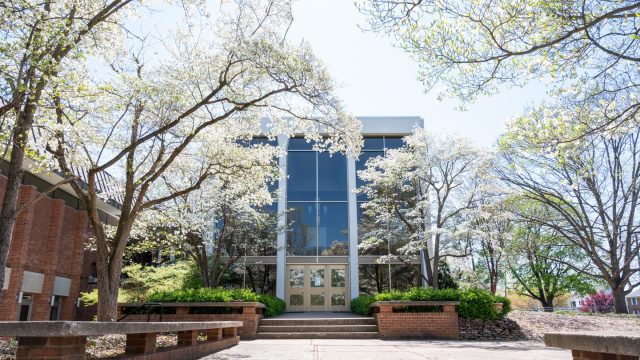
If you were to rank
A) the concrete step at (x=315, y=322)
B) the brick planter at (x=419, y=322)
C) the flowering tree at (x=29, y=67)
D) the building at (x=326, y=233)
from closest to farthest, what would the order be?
1. the flowering tree at (x=29, y=67)
2. the brick planter at (x=419, y=322)
3. the concrete step at (x=315, y=322)
4. the building at (x=326, y=233)

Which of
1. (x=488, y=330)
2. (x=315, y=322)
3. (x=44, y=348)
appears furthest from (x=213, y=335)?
(x=488, y=330)

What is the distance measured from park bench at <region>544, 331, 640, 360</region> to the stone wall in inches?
393

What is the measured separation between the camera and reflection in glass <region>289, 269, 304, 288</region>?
22594 mm

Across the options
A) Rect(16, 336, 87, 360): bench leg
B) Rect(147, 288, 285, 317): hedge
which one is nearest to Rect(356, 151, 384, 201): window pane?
Rect(147, 288, 285, 317): hedge

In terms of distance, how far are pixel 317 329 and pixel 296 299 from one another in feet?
29.2

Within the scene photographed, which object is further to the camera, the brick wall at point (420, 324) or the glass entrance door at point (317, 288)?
the glass entrance door at point (317, 288)

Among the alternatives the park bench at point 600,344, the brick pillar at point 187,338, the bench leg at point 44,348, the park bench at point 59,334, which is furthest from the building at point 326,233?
the park bench at point 600,344

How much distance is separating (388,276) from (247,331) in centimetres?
1111

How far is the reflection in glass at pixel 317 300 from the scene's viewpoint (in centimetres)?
2241

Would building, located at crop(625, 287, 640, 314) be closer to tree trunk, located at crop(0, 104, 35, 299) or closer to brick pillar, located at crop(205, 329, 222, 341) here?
brick pillar, located at crop(205, 329, 222, 341)

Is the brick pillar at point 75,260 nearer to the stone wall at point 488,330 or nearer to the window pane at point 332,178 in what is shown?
the window pane at point 332,178

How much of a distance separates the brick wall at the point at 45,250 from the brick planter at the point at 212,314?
4956mm

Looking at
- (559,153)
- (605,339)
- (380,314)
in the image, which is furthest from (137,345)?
(380,314)

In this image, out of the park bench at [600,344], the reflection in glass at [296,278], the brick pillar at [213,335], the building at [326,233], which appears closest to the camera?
the park bench at [600,344]
